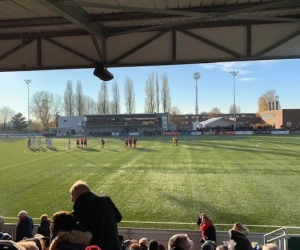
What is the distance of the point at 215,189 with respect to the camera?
15.5 metres

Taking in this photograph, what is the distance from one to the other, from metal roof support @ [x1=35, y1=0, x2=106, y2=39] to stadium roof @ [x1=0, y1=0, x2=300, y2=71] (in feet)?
0.04

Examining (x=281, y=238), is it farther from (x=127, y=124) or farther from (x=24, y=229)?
(x=127, y=124)

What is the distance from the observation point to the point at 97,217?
116 inches

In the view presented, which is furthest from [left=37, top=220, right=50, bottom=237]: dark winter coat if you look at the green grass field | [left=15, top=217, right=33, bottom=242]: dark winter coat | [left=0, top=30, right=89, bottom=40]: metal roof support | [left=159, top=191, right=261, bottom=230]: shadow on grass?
[left=159, top=191, right=261, bottom=230]: shadow on grass

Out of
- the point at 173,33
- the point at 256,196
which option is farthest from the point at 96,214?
the point at 256,196

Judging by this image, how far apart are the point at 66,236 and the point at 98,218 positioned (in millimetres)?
480

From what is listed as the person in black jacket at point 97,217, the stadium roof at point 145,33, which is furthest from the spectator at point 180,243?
the stadium roof at point 145,33

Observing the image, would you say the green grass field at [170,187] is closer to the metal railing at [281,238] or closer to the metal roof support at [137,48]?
the metal railing at [281,238]

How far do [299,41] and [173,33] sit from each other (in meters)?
1.96

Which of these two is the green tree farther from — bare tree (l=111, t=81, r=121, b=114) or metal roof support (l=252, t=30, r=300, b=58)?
metal roof support (l=252, t=30, r=300, b=58)

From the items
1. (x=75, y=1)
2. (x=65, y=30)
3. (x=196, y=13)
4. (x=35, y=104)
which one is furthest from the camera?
(x=35, y=104)

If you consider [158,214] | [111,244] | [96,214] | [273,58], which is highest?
[273,58]

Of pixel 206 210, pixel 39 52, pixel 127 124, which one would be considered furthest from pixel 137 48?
pixel 127 124

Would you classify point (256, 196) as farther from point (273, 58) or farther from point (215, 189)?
point (273, 58)
